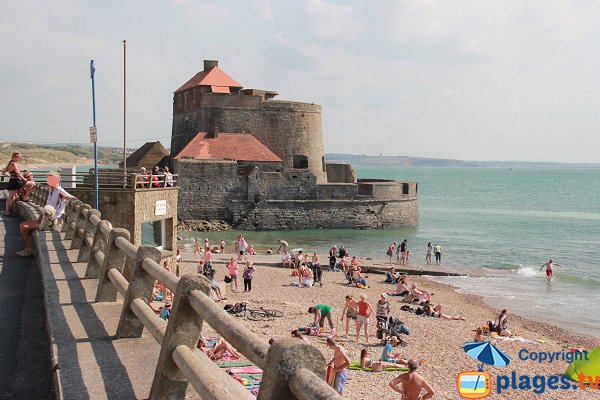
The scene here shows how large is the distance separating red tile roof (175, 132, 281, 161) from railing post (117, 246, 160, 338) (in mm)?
43540

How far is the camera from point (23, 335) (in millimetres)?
→ 5660

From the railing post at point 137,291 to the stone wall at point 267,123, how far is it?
46.6m

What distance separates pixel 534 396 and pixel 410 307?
8.46 m

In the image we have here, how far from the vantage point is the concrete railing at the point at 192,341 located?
2182 millimetres

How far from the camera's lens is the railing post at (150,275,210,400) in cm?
341

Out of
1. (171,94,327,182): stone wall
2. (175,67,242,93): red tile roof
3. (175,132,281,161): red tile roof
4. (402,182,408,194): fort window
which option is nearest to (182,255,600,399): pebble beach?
(175,132,281,161): red tile roof

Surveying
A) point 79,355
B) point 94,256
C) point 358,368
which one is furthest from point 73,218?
point 358,368

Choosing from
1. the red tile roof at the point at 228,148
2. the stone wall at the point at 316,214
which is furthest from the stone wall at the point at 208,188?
the red tile roof at the point at 228,148

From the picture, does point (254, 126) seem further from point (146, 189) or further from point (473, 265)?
point (146, 189)

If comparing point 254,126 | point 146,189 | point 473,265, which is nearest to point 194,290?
point 146,189

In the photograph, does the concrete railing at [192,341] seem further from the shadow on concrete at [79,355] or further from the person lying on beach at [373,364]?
the person lying on beach at [373,364]

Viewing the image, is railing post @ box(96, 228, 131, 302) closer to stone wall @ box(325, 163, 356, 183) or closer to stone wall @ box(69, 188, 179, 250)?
stone wall @ box(69, 188, 179, 250)

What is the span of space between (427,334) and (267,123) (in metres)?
36.1

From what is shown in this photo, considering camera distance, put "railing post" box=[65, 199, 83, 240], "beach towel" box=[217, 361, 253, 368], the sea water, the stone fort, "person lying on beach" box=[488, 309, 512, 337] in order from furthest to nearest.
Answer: the stone fort
the sea water
"person lying on beach" box=[488, 309, 512, 337]
"beach towel" box=[217, 361, 253, 368]
"railing post" box=[65, 199, 83, 240]
